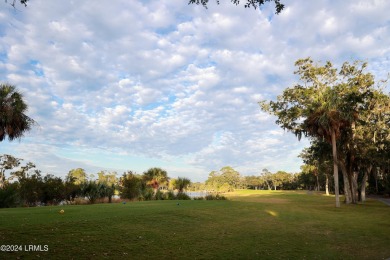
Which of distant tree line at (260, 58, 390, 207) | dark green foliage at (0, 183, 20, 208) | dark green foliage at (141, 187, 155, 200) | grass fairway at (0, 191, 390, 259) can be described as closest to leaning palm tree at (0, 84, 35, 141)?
dark green foliage at (0, 183, 20, 208)

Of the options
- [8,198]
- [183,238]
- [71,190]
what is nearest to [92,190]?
[71,190]

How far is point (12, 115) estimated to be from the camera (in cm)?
2172

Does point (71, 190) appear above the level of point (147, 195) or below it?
above

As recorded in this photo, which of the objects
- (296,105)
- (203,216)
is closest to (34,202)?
(203,216)

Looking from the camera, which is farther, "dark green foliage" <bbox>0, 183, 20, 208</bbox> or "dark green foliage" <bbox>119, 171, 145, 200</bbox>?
"dark green foliage" <bbox>119, 171, 145, 200</bbox>

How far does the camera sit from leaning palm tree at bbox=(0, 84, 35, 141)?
848 inches

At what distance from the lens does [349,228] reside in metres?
15.3

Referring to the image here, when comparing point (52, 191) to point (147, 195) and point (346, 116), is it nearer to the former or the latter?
point (147, 195)

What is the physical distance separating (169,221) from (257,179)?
138m

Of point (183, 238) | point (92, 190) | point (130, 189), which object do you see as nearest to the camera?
point (183, 238)

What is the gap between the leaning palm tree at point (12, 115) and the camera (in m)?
21.5

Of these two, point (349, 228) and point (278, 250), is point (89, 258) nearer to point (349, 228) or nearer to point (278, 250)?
point (278, 250)

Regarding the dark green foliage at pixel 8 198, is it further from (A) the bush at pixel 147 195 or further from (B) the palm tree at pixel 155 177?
(B) the palm tree at pixel 155 177

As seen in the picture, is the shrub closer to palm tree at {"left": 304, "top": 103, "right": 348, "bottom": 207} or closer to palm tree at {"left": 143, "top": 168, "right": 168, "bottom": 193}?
palm tree at {"left": 143, "top": 168, "right": 168, "bottom": 193}
